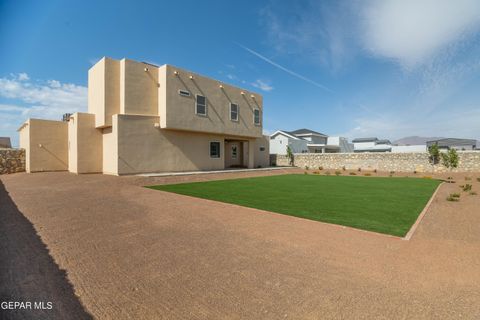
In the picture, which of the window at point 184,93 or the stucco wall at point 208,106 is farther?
the window at point 184,93

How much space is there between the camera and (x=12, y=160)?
1647 cm

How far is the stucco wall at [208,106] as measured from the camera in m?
15.8

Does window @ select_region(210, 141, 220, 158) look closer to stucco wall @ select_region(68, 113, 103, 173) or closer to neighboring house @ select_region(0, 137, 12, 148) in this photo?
stucco wall @ select_region(68, 113, 103, 173)

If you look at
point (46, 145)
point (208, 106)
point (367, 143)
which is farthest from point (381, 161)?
point (367, 143)

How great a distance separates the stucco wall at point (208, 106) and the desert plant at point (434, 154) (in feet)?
50.1

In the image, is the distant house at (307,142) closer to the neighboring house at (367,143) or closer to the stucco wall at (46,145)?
the neighboring house at (367,143)

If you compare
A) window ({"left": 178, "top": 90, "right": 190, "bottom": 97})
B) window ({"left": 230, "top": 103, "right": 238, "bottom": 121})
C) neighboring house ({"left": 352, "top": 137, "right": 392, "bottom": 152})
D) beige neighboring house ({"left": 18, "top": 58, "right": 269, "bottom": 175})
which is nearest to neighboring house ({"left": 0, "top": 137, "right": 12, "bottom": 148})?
beige neighboring house ({"left": 18, "top": 58, "right": 269, "bottom": 175})

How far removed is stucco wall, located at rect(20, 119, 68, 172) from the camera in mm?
15672

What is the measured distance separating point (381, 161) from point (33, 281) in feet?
88.4

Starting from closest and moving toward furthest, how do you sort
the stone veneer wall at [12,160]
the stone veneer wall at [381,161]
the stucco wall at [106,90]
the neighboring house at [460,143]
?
1. the stucco wall at [106,90]
2. the stone veneer wall at [12,160]
3. the stone veneer wall at [381,161]
4. the neighboring house at [460,143]

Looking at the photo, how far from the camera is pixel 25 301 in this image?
2.69 m

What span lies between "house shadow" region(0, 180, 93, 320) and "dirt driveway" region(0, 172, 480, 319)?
0.02 meters

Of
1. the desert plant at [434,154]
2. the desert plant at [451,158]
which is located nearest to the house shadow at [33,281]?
the desert plant at [451,158]

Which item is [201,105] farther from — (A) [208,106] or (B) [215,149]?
(B) [215,149]
